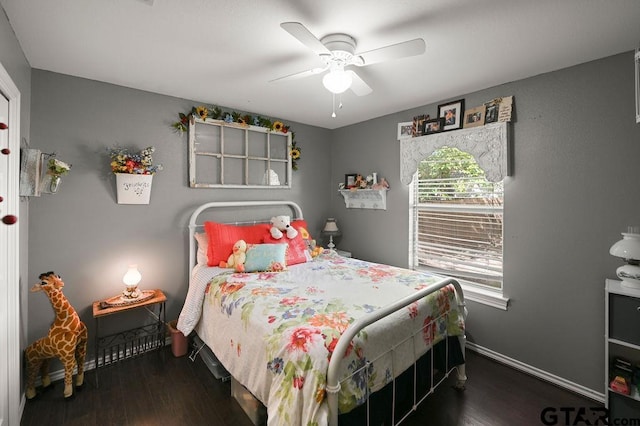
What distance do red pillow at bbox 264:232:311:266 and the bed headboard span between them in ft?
1.71

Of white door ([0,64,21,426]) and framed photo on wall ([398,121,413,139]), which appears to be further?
framed photo on wall ([398,121,413,139])

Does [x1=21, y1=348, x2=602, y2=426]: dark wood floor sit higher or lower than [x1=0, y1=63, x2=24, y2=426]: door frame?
lower

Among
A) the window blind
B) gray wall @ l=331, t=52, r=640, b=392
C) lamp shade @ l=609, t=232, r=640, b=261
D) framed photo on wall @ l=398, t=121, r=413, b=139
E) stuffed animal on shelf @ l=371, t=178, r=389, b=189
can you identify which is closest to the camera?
lamp shade @ l=609, t=232, r=640, b=261

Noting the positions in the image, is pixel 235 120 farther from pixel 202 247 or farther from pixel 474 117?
pixel 474 117

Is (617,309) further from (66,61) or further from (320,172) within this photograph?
(66,61)

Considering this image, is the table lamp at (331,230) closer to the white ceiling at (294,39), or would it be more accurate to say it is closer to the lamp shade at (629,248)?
the white ceiling at (294,39)

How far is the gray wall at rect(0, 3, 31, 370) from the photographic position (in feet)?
5.55

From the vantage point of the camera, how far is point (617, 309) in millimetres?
1866

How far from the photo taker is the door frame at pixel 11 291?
1.64m

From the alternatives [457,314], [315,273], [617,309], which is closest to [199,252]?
[315,273]

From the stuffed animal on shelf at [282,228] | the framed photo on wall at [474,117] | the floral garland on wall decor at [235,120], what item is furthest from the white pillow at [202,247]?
the framed photo on wall at [474,117]

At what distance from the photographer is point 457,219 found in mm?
3059

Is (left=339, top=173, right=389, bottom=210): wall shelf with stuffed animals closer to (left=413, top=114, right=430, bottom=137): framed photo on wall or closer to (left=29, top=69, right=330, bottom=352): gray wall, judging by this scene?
(left=413, top=114, right=430, bottom=137): framed photo on wall

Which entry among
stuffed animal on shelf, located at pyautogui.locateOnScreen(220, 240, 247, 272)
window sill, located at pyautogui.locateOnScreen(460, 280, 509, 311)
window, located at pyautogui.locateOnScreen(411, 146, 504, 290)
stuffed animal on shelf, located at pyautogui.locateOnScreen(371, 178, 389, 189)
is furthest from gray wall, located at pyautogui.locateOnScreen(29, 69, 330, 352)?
window sill, located at pyautogui.locateOnScreen(460, 280, 509, 311)
